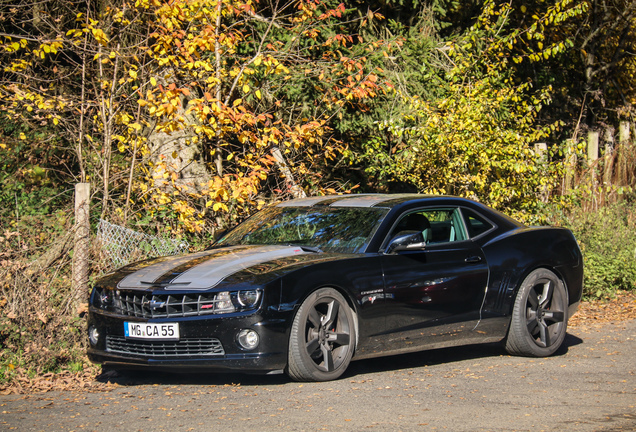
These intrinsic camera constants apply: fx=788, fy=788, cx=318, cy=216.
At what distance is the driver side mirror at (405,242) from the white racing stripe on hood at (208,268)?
2.44ft

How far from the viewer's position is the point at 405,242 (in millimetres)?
6422

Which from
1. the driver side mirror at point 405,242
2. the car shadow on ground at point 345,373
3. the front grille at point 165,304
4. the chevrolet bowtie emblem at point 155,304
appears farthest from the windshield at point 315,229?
the chevrolet bowtie emblem at point 155,304

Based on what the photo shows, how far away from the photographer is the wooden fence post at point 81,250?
24.5 ft

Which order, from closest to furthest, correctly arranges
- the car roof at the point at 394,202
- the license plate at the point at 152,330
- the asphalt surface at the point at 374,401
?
the asphalt surface at the point at 374,401 → the license plate at the point at 152,330 → the car roof at the point at 394,202

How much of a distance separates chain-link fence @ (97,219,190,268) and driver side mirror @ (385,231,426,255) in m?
3.13

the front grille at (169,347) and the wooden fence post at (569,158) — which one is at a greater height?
the wooden fence post at (569,158)

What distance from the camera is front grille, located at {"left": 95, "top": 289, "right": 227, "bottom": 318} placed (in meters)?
5.68

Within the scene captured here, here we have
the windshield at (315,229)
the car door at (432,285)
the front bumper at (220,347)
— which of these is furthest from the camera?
the windshield at (315,229)

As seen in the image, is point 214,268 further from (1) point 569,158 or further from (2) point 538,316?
(1) point 569,158

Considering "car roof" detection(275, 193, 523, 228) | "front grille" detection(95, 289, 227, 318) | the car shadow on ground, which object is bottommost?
the car shadow on ground

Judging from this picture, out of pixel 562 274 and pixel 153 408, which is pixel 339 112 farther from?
pixel 153 408

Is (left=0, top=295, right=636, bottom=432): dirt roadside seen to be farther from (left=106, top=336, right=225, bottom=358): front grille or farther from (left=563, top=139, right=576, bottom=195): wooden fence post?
(left=563, top=139, right=576, bottom=195): wooden fence post

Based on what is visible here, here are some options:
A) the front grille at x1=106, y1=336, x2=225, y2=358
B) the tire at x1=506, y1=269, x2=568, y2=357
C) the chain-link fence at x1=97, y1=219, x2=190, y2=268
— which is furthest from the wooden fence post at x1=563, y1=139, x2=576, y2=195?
the front grille at x1=106, y1=336, x2=225, y2=358

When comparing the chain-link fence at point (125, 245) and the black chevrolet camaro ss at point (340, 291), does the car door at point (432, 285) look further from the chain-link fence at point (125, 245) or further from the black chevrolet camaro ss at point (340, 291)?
the chain-link fence at point (125, 245)
